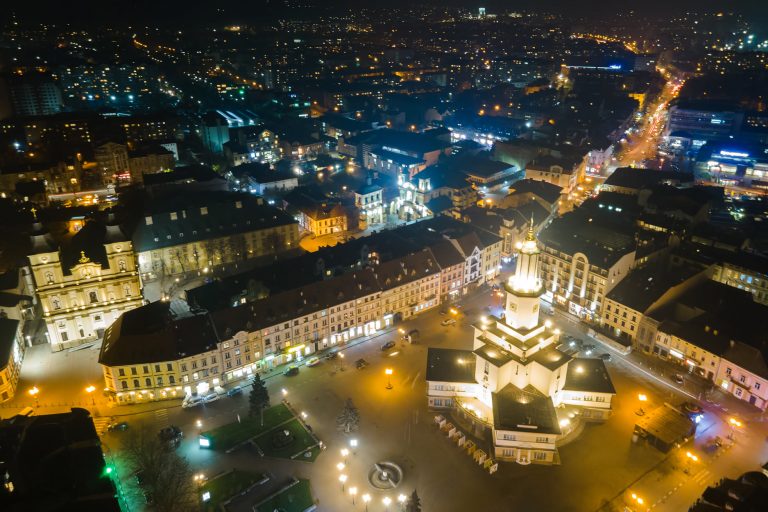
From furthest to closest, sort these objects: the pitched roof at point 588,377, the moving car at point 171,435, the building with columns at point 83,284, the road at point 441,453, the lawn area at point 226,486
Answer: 1. the building with columns at point 83,284
2. the pitched roof at point 588,377
3. the moving car at point 171,435
4. the road at point 441,453
5. the lawn area at point 226,486

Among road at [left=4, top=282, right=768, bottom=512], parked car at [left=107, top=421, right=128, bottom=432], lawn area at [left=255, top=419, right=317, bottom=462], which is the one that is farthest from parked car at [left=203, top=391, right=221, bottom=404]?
lawn area at [left=255, top=419, right=317, bottom=462]

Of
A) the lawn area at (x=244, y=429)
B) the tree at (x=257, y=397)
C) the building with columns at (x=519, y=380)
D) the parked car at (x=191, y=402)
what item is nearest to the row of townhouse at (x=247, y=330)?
the parked car at (x=191, y=402)

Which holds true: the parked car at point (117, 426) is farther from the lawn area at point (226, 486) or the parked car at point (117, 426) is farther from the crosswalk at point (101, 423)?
the lawn area at point (226, 486)

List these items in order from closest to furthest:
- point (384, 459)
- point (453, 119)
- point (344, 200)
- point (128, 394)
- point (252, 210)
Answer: point (384, 459), point (128, 394), point (252, 210), point (344, 200), point (453, 119)

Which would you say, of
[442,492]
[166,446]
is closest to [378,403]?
[442,492]

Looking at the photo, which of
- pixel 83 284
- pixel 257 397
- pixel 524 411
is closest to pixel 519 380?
pixel 524 411

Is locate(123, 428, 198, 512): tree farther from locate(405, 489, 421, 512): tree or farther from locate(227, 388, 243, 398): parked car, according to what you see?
locate(405, 489, 421, 512): tree

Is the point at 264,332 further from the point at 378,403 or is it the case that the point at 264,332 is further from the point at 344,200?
the point at 344,200
